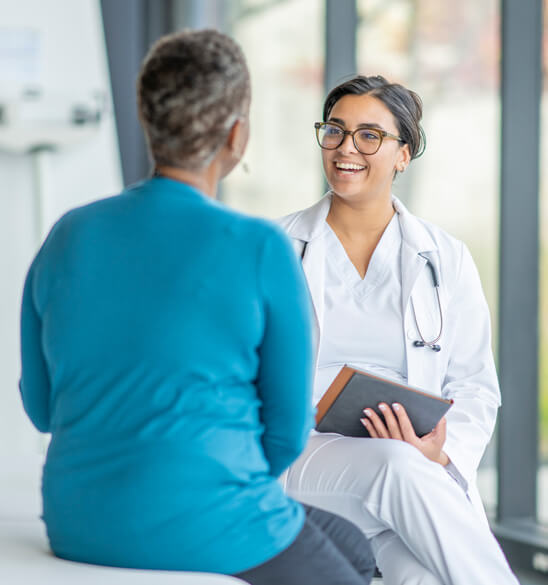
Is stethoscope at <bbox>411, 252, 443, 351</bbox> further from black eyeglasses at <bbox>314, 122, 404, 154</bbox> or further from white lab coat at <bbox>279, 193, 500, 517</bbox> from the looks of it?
black eyeglasses at <bbox>314, 122, 404, 154</bbox>

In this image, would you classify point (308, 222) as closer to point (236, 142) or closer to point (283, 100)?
point (236, 142)

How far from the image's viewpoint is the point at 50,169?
12.0 feet

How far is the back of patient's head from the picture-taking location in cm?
111

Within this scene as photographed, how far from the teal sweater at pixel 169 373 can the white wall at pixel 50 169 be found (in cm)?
257

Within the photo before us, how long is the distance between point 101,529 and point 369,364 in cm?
86

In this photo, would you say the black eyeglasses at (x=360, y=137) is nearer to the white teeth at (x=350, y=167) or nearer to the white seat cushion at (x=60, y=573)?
the white teeth at (x=350, y=167)

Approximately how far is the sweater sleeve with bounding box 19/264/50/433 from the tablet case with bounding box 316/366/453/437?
539 millimetres

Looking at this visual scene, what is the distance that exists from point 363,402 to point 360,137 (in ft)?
1.95

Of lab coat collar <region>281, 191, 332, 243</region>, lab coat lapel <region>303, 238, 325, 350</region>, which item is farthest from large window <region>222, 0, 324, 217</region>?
lab coat lapel <region>303, 238, 325, 350</region>

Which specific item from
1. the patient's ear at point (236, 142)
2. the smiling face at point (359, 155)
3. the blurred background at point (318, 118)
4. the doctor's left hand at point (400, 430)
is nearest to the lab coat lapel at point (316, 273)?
the smiling face at point (359, 155)

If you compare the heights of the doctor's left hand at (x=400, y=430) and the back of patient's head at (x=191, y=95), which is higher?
the back of patient's head at (x=191, y=95)

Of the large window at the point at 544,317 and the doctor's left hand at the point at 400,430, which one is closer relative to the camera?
the doctor's left hand at the point at 400,430

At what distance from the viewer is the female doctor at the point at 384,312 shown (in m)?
1.65

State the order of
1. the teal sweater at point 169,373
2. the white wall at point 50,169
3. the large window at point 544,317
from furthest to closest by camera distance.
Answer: the white wall at point 50,169 → the large window at point 544,317 → the teal sweater at point 169,373
